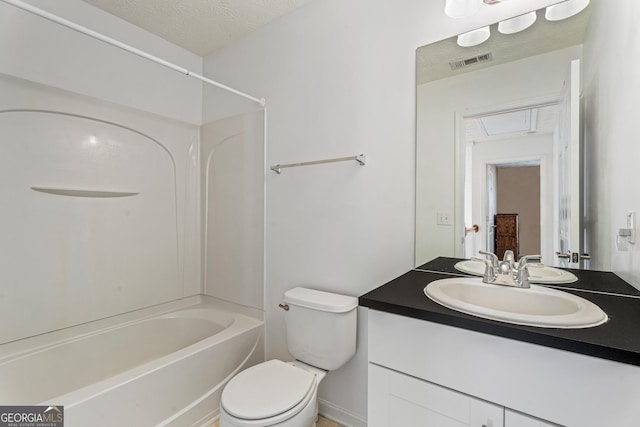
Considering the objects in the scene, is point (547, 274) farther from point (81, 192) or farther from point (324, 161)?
point (81, 192)

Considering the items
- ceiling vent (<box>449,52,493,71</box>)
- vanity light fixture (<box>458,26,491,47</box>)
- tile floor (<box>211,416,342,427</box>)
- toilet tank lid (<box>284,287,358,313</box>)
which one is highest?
vanity light fixture (<box>458,26,491,47</box>)

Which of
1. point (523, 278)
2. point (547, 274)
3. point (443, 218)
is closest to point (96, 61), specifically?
point (443, 218)

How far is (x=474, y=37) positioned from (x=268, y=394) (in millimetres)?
1872

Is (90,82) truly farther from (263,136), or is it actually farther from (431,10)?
(431,10)

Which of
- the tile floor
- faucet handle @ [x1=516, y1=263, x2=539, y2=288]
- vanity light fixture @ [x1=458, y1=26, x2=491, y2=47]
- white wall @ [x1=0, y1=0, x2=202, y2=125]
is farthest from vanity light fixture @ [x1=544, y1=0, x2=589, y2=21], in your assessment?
white wall @ [x1=0, y1=0, x2=202, y2=125]

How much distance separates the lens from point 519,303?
1126 millimetres

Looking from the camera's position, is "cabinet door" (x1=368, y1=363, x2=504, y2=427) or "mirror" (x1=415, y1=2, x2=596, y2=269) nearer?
"cabinet door" (x1=368, y1=363, x2=504, y2=427)

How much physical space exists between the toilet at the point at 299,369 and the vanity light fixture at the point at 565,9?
1.56 m

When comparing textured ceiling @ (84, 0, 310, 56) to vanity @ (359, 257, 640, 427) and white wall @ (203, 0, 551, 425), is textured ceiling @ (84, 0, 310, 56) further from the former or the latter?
vanity @ (359, 257, 640, 427)

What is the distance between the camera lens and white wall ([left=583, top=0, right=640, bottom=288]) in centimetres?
94

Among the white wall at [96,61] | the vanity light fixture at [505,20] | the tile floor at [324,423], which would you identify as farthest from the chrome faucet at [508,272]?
the white wall at [96,61]

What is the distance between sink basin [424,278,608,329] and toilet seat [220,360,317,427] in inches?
29.3

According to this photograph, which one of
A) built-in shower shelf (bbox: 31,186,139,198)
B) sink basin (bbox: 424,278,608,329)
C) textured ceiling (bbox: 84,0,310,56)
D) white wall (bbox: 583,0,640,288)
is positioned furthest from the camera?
textured ceiling (bbox: 84,0,310,56)

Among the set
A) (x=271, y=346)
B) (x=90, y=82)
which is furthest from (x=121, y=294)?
(x=90, y=82)
